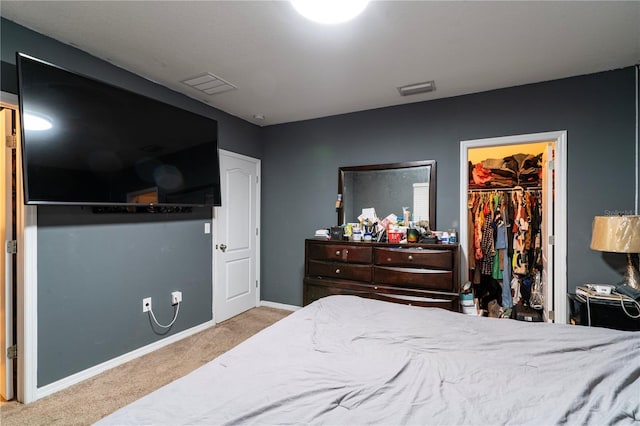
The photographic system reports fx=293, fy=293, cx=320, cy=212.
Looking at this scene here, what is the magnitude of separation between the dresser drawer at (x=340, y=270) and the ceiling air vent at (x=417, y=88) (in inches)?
70.0

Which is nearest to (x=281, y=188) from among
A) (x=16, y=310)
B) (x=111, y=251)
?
(x=111, y=251)

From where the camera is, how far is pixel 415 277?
2719 millimetres

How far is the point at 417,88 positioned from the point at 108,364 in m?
3.65

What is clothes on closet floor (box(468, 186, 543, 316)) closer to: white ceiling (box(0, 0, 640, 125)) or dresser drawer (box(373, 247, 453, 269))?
dresser drawer (box(373, 247, 453, 269))

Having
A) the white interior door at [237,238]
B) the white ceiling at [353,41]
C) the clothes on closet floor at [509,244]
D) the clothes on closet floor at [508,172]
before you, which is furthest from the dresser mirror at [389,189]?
the white interior door at [237,238]

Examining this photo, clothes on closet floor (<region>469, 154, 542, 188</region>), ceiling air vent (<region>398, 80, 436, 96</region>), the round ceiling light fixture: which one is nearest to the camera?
the round ceiling light fixture

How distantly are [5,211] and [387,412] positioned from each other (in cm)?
267

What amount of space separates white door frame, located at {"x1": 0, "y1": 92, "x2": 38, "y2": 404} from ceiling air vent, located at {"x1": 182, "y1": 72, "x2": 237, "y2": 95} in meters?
1.25

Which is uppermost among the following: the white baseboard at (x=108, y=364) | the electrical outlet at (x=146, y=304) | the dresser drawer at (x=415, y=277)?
the dresser drawer at (x=415, y=277)

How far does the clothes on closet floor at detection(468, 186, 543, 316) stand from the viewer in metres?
3.50

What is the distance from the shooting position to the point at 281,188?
13.1 feet

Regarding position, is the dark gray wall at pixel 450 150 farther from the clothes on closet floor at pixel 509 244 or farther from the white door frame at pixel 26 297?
the white door frame at pixel 26 297

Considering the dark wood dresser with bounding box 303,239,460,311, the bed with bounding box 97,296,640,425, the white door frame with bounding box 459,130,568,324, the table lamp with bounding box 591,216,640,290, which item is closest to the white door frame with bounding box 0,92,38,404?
the bed with bounding box 97,296,640,425

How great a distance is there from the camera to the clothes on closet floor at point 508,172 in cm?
362
